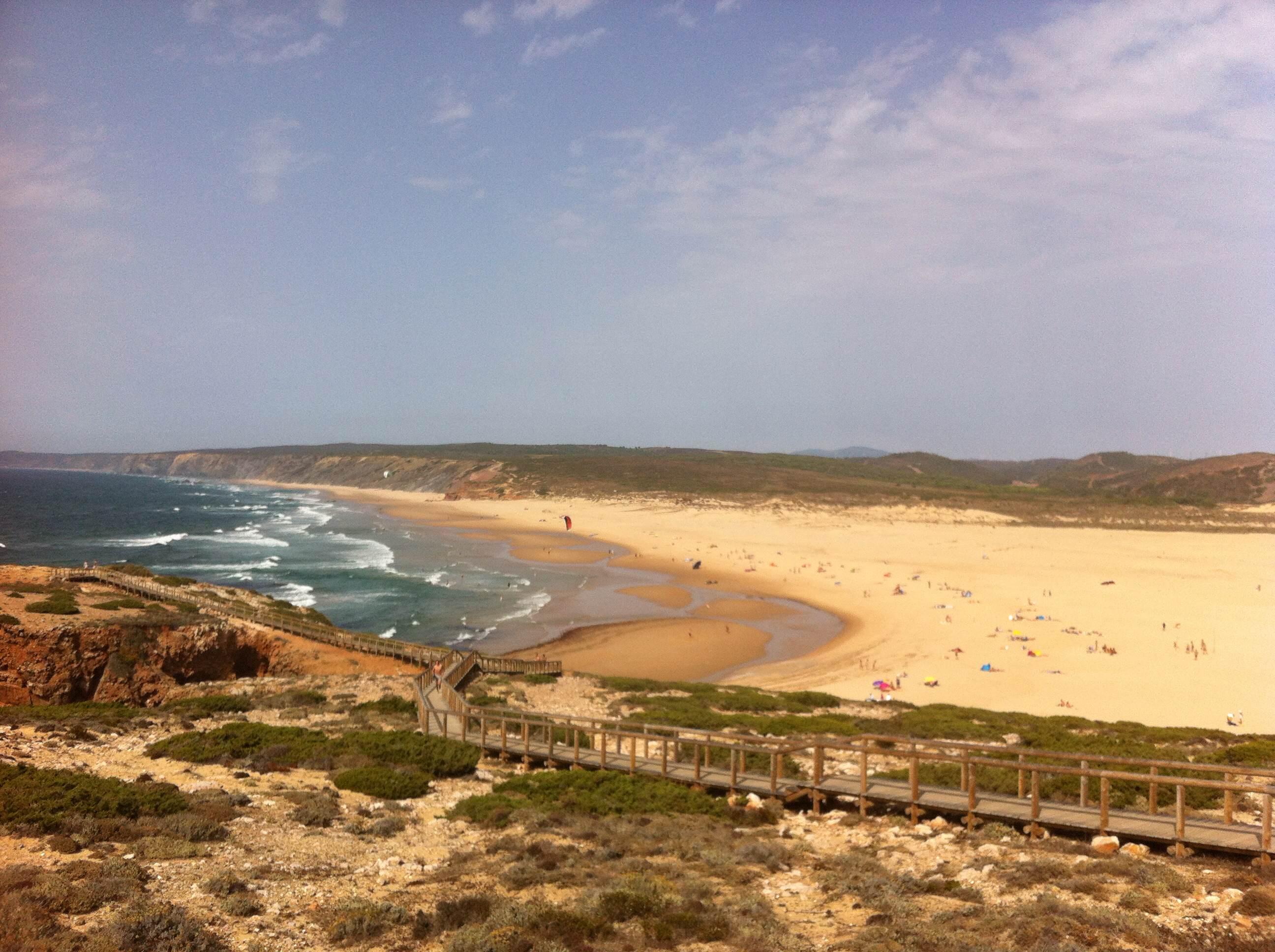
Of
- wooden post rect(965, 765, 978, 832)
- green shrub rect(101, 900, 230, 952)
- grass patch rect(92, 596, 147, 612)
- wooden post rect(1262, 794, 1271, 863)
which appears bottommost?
grass patch rect(92, 596, 147, 612)

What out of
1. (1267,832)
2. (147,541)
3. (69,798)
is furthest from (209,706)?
(147,541)

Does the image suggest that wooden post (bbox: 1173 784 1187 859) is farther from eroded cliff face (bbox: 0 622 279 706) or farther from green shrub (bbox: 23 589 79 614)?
green shrub (bbox: 23 589 79 614)

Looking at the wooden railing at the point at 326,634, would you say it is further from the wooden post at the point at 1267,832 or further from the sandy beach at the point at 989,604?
the wooden post at the point at 1267,832

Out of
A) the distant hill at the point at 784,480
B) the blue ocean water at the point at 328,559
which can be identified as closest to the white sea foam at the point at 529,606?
the blue ocean water at the point at 328,559

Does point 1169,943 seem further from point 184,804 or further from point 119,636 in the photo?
point 119,636

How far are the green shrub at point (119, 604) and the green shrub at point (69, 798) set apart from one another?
48.3 ft

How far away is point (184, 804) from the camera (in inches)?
383

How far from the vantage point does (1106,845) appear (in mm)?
8688

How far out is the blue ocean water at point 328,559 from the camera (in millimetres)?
38031

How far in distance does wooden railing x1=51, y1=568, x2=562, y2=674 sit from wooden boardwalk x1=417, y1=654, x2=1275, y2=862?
8249 mm

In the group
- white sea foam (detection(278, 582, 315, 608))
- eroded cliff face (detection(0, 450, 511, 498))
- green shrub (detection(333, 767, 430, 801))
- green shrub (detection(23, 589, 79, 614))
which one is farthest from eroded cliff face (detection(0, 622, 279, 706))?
eroded cliff face (detection(0, 450, 511, 498))

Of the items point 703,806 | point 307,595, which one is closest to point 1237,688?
point 703,806

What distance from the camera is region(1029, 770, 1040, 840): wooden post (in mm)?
9398

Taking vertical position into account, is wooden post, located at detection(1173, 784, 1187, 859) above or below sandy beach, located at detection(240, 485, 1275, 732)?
above
